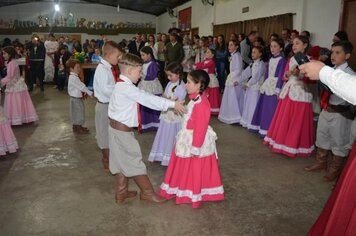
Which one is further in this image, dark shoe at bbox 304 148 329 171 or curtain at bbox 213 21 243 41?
curtain at bbox 213 21 243 41

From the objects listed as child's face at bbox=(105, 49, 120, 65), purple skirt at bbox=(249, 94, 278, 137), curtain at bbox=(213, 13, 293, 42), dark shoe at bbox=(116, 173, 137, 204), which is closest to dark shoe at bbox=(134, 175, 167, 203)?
dark shoe at bbox=(116, 173, 137, 204)

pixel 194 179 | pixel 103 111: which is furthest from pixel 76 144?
pixel 194 179

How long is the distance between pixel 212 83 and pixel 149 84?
5.12 feet

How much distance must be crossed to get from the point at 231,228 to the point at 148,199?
819mm

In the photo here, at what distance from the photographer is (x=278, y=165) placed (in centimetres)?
407

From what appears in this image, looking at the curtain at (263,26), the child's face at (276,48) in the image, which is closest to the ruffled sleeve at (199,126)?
the child's face at (276,48)

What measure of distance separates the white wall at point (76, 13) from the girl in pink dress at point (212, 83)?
14.2 m

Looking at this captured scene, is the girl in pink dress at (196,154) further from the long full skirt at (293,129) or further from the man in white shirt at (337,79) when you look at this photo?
the long full skirt at (293,129)

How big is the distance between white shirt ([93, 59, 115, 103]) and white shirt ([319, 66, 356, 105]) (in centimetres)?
238

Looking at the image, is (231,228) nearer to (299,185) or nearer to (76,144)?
Result: (299,185)

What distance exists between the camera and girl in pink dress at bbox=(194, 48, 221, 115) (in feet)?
20.7

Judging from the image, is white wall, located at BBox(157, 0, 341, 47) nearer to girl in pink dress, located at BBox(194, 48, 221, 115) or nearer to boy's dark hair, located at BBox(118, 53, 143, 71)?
girl in pink dress, located at BBox(194, 48, 221, 115)

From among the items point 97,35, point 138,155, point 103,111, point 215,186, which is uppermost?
point 97,35

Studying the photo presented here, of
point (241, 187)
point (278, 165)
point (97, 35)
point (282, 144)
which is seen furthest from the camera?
point (97, 35)
